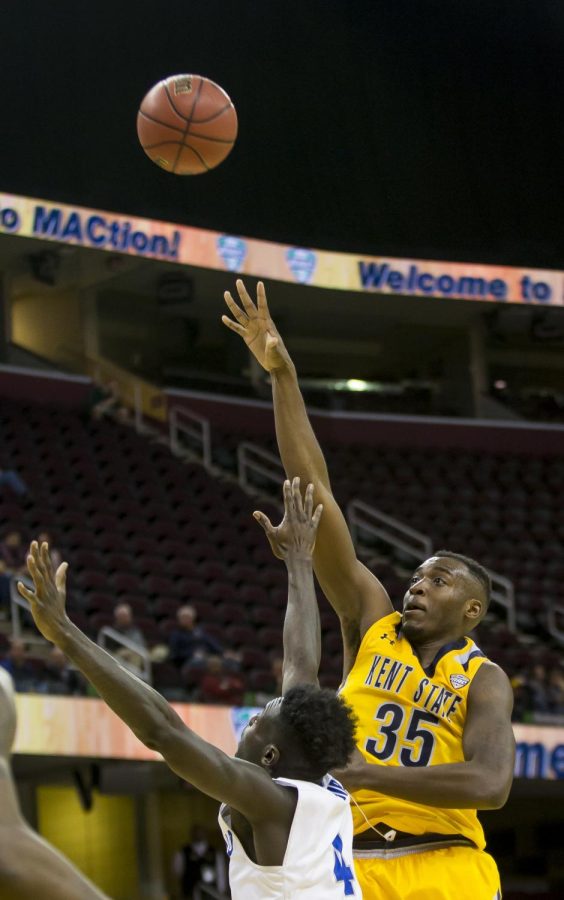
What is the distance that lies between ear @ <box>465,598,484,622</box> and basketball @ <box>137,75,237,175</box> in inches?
202

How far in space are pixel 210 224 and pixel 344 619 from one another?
55.2 ft

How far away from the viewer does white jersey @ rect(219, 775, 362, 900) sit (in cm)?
366

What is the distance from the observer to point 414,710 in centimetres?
489

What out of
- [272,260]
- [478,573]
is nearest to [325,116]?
[272,260]

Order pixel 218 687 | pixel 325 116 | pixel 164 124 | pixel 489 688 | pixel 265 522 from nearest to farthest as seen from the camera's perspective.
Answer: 1. pixel 265 522
2. pixel 489 688
3. pixel 164 124
4. pixel 218 687
5. pixel 325 116

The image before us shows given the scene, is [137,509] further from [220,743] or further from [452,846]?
[452,846]

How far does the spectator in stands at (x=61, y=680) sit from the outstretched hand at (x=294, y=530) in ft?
30.2

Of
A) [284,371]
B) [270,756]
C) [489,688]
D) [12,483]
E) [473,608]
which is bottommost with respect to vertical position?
[270,756]

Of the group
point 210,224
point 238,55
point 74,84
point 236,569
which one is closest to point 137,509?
point 236,569

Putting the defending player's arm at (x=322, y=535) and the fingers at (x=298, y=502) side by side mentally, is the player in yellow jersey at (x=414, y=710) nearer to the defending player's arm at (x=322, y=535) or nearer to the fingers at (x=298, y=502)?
the defending player's arm at (x=322, y=535)

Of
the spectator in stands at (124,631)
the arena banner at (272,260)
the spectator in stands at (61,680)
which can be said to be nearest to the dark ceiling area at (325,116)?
the arena banner at (272,260)

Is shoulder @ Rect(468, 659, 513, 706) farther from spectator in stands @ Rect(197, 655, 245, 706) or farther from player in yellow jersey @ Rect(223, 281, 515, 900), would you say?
spectator in stands @ Rect(197, 655, 245, 706)

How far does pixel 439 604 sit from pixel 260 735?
4.30 ft

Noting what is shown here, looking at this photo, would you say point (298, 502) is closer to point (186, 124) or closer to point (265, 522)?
point (265, 522)
